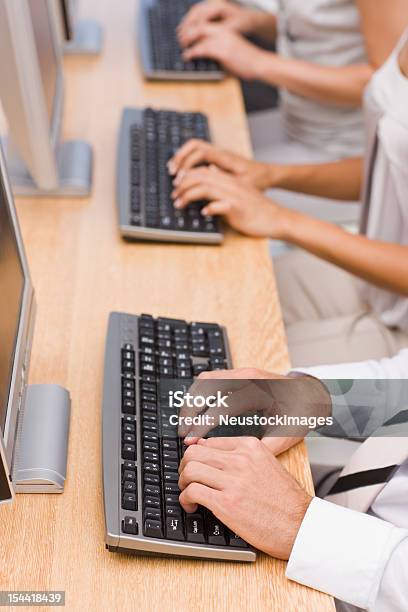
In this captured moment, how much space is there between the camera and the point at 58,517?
86 centimetres

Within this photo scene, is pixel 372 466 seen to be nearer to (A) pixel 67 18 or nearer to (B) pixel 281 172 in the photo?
(B) pixel 281 172

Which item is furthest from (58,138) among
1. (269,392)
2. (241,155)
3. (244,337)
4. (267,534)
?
(267,534)

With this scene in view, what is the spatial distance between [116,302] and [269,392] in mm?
281

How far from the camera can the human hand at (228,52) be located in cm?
174

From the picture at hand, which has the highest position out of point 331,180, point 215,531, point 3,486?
point 3,486

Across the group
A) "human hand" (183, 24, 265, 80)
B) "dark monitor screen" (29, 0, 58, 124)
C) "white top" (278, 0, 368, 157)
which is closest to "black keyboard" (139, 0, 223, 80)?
"human hand" (183, 24, 265, 80)

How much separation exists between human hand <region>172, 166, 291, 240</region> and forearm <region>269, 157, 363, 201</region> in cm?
23

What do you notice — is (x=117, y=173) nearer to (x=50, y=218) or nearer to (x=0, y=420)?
(x=50, y=218)

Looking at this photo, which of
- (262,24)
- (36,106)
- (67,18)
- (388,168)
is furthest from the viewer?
(262,24)

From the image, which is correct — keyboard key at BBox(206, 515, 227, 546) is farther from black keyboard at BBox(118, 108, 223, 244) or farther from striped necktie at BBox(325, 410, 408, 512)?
black keyboard at BBox(118, 108, 223, 244)

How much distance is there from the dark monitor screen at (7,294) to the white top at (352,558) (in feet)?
1.07

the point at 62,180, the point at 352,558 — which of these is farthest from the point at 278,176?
the point at 352,558

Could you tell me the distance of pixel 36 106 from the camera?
122 centimetres

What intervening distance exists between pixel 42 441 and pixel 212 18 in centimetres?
128
